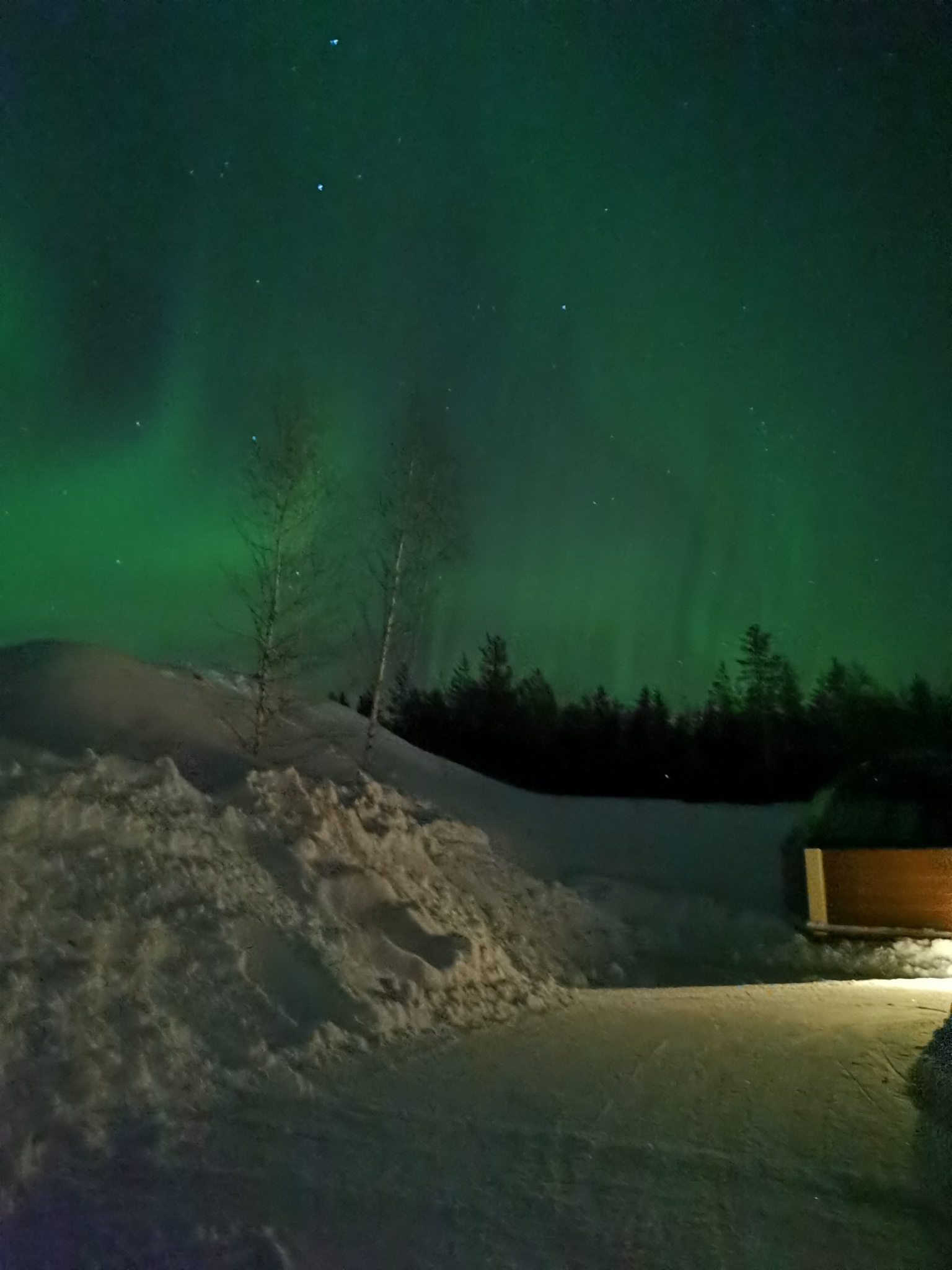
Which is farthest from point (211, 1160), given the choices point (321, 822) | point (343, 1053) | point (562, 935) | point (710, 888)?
point (710, 888)

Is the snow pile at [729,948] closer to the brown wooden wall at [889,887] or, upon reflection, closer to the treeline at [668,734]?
the brown wooden wall at [889,887]

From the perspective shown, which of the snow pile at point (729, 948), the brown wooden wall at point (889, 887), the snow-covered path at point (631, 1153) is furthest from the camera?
the brown wooden wall at point (889, 887)

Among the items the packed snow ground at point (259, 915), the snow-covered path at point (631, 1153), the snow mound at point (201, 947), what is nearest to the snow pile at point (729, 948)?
the packed snow ground at point (259, 915)

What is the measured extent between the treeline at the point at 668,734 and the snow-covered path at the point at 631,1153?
14.3m

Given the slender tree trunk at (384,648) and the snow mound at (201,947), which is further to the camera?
the slender tree trunk at (384,648)

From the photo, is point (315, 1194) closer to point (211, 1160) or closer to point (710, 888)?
point (211, 1160)

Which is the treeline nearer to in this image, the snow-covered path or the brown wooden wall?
the brown wooden wall

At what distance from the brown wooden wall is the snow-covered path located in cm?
565

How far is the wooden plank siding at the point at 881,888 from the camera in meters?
13.1

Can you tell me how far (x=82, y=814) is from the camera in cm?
848

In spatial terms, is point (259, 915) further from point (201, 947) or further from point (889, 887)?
point (889, 887)

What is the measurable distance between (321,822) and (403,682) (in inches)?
454

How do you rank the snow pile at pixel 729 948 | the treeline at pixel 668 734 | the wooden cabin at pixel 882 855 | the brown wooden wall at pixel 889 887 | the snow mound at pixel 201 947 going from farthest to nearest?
the treeline at pixel 668 734 → the wooden cabin at pixel 882 855 → the brown wooden wall at pixel 889 887 → the snow pile at pixel 729 948 → the snow mound at pixel 201 947

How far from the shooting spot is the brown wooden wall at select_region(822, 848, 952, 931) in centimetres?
1306
